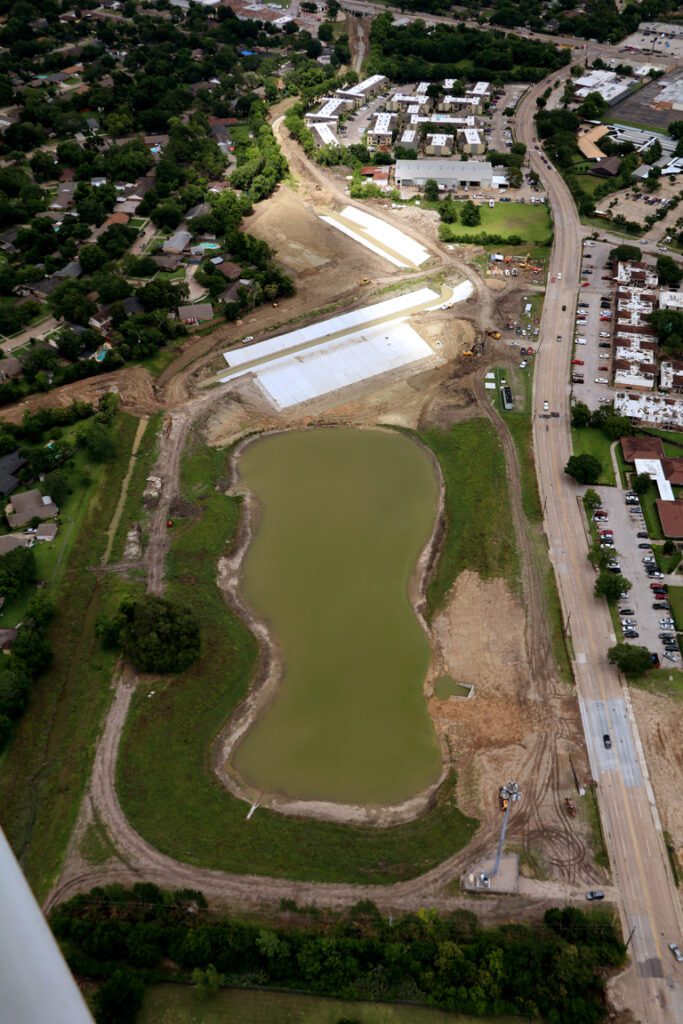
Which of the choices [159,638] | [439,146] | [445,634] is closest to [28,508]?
[159,638]

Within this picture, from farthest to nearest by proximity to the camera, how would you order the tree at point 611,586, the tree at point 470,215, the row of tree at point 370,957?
1. the tree at point 470,215
2. the tree at point 611,586
3. the row of tree at point 370,957

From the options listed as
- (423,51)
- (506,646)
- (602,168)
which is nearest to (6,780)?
(506,646)

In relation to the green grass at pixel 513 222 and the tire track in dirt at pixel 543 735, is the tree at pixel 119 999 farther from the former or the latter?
the green grass at pixel 513 222

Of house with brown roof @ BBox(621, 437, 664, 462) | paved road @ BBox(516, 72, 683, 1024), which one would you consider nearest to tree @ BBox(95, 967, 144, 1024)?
paved road @ BBox(516, 72, 683, 1024)

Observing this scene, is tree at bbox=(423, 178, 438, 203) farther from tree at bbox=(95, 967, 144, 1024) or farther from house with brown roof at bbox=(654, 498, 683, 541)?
tree at bbox=(95, 967, 144, 1024)

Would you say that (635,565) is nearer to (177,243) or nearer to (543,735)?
(543,735)

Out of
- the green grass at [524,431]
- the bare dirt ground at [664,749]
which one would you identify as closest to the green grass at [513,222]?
the green grass at [524,431]

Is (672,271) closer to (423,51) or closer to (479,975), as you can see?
(479,975)
